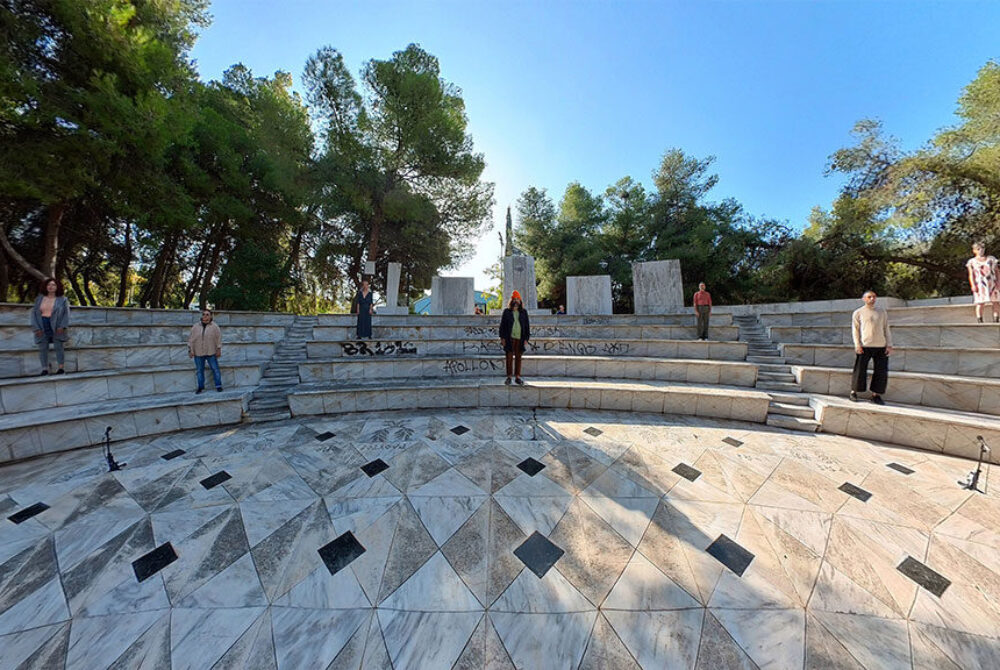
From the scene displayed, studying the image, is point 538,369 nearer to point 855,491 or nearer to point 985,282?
point 855,491

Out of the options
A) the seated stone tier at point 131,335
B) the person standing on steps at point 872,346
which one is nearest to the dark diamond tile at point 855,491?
the person standing on steps at point 872,346

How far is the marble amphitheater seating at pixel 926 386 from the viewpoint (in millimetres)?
4081

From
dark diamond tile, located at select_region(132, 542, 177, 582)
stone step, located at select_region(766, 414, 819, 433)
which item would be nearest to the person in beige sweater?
dark diamond tile, located at select_region(132, 542, 177, 582)

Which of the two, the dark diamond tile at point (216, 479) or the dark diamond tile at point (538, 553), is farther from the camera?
the dark diamond tile at point (216, 479)

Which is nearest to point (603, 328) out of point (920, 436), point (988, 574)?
point (920, 436)

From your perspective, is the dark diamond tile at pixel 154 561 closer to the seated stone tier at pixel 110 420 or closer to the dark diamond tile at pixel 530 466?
the seated stone tier at pixel 110 420

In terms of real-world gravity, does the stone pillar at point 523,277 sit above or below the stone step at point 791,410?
above

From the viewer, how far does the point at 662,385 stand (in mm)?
6289

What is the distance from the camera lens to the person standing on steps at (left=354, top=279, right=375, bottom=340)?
25.8 ft

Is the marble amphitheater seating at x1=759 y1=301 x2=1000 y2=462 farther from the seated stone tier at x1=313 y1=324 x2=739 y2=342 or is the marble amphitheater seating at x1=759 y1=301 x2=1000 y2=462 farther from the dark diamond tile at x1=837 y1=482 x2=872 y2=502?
the seated stone tier at x1=313 y1=324 x2=739 y2=342

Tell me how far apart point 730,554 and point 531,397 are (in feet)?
12.2

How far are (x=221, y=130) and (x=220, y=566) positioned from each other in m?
18.5

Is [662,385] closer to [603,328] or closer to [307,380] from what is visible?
[603,328]

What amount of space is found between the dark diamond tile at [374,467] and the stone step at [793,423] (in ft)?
20.0
